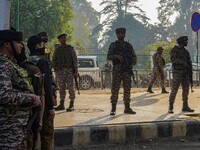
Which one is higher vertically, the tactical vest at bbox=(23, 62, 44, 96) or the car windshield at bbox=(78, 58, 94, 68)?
the car windshield at bbox=(78, 58, 94, 68)

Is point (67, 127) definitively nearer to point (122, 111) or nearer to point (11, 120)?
point (122, 111)

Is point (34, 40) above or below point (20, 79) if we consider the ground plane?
above

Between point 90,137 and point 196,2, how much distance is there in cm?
6230

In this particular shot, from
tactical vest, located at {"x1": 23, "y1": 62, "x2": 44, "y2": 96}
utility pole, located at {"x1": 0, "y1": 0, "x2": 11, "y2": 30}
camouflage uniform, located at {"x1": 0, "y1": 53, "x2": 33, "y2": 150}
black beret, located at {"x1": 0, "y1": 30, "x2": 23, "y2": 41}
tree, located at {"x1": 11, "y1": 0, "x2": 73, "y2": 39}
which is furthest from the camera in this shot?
tree, located at {"x1": 11, "y1": 0, "x2": 73, "y2": 39}

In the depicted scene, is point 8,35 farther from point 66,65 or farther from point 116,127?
point 66,65

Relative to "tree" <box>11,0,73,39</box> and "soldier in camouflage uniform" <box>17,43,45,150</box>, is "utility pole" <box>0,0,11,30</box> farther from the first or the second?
"tree" <box>11,0,73,39</box>

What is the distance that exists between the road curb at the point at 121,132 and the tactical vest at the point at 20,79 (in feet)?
8.91

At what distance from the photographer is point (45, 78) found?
3.65m

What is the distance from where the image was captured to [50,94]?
3633mm

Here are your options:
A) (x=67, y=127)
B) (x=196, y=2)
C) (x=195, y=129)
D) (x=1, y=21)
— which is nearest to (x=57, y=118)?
(x=67, y=127)

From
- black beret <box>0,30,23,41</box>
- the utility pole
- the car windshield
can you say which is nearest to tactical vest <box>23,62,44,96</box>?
black beret <box>0,30,23,41</box>

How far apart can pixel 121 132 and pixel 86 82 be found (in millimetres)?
11104

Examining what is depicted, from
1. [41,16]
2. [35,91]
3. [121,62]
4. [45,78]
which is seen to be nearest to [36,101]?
[35,91]

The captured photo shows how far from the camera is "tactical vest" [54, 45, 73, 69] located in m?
7.20
